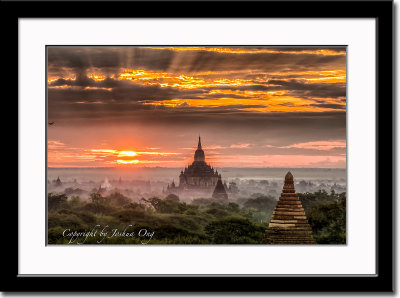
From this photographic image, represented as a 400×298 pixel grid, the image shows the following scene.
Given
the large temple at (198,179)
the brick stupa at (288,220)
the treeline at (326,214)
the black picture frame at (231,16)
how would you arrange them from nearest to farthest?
the black picture frame at (231,16), the treeline at (326,214), the brick stupa at (288,220), the large temple at (198,179)

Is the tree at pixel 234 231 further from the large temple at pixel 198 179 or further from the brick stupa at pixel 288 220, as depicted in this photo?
the large temple at pixel 198 179

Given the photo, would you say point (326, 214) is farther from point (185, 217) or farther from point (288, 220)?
point (185, 217)

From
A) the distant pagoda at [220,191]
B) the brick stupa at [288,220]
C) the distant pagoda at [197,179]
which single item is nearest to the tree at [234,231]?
the brick stupa at [288,220]

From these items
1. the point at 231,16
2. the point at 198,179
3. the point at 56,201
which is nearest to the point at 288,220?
the point at 198,179

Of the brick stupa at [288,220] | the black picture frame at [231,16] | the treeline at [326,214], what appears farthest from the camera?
the brick stupa at [288,220]

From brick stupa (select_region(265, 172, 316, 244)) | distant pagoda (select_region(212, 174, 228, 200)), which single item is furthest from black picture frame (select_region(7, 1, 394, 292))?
distant pagoda (select_region(212, 174, 228, 200))
